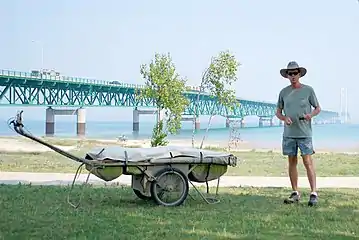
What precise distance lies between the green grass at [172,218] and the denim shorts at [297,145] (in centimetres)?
71

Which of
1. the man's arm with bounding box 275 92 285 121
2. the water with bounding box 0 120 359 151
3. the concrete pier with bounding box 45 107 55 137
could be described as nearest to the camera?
the man's arm with bounding box 275 92 285 121

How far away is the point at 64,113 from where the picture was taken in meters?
75.4

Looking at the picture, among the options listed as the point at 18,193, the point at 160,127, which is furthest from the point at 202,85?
the point at 18,193

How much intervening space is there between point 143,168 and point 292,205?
205 cm

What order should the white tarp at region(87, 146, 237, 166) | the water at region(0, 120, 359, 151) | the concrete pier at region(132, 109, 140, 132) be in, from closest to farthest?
→ the white tarp at region(87, 146, 237, 166)
the water at region(0, 120, 359, 151)
the concrete pier at region(132, 109, 140, 132)

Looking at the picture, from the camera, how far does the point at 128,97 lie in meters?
79.5

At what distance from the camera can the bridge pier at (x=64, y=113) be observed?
69525mm

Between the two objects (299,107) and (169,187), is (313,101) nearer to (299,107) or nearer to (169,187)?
(299,107)

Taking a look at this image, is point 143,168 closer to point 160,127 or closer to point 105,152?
point 105,152

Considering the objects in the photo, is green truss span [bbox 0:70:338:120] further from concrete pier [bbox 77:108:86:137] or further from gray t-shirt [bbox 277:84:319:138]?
gray t-shirt [bbox 277:84:319:138]

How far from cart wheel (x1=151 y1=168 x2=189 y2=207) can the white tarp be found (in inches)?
6.5

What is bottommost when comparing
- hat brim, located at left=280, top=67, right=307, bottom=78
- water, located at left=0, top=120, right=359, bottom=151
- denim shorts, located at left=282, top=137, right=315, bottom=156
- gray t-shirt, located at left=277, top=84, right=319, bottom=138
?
water, located at left=0, top=120, right=359, bottom=151

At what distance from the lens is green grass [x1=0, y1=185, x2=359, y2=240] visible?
556 centimetres

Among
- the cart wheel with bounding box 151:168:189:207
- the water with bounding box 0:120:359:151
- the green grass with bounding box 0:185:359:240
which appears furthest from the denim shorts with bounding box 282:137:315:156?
the water with bounding box 0:120:359:151
